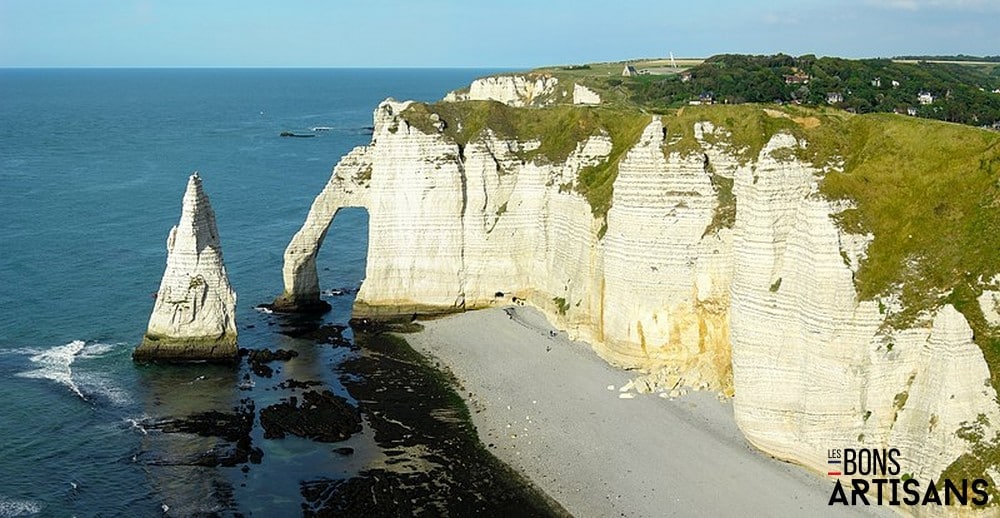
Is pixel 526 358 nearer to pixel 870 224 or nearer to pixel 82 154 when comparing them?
pixel 870 224

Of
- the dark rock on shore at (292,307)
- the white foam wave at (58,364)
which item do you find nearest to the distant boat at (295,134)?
the dark rock on shore at (292,307)

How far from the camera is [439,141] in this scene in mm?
42312

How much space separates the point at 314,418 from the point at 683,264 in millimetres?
14563

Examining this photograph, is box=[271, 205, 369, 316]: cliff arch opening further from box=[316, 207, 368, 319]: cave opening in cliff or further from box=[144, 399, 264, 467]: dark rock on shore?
box=[144, 399, 264, 467]: dark rock on shore

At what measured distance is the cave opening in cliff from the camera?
46875mm

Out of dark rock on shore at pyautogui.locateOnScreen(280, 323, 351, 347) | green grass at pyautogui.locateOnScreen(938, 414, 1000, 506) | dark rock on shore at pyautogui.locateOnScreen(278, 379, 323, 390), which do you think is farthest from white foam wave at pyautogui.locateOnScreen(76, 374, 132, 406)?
green grass at pyautogui.locateOnScreen(938, 414, 1000, 506)

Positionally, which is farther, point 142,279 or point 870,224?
point 142,279

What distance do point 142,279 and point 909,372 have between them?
37965 mm

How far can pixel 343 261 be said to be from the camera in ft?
180

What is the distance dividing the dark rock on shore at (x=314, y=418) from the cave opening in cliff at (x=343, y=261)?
1110 cm

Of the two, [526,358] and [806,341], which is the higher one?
[806,341]

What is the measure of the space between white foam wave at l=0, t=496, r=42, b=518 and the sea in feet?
0.18

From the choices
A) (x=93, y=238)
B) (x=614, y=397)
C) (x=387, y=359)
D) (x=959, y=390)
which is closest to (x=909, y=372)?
(x=959, y=390)

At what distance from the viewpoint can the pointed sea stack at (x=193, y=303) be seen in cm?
3700
